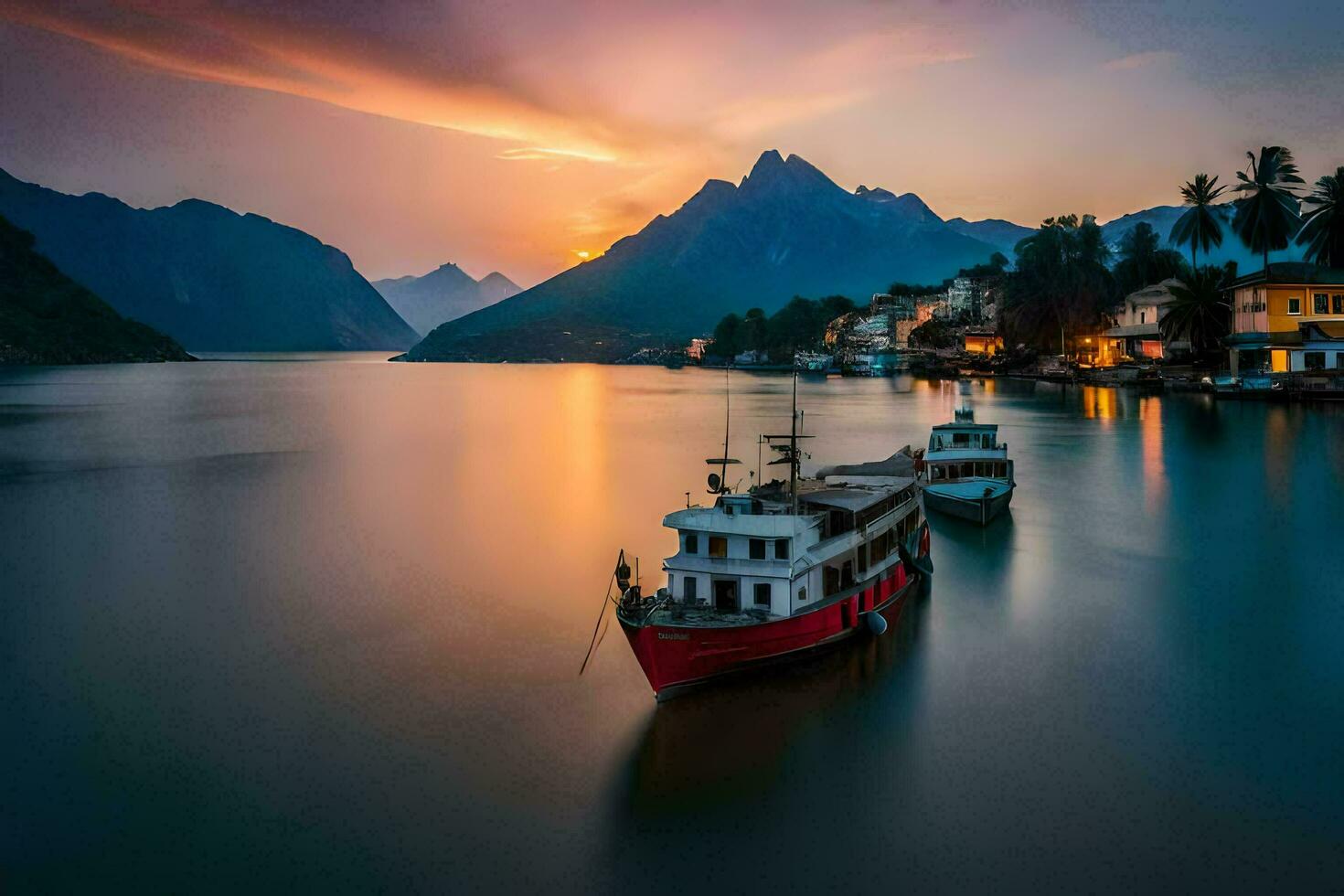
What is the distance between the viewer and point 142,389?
433 ft

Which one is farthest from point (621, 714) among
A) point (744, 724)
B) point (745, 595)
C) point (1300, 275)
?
point (1300, 275)

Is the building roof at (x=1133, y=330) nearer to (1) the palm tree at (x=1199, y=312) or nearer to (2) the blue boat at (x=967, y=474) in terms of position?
(1) the palm tree at (x=1199, y=312)

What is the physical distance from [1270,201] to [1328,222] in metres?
5.27

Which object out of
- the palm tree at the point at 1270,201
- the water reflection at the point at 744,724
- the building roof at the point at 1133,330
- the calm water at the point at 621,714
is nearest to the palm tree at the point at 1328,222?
the palm tree at the point at 1270,201

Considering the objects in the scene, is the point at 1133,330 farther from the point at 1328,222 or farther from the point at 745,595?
the point at 745,595

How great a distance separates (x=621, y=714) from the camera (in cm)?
1817

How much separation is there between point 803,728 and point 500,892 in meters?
6.70

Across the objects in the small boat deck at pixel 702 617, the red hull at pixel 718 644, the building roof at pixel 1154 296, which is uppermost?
the building roof at pixel 1154 296

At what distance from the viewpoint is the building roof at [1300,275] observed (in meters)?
73.7

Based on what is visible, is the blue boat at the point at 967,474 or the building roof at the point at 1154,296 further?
the building roof at the point at 1154,296

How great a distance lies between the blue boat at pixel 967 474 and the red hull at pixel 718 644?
1687cm

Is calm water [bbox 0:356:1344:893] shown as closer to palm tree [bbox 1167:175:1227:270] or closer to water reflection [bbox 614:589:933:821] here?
water reflection [bbox 614:589:933:821]

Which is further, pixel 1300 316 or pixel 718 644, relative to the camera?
pixel 1300 316

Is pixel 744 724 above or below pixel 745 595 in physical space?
below
